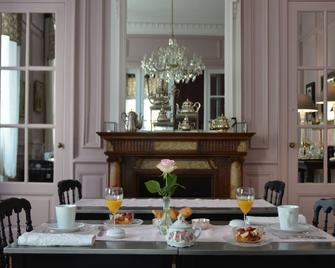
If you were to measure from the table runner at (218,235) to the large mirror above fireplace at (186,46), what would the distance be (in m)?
2.48

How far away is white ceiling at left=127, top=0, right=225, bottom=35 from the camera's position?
4578mm

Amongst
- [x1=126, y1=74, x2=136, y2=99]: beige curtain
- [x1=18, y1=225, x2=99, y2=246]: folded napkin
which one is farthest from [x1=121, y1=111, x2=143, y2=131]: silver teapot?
[x1=18, y1=225, x2=99, y2=246]: folded napkin

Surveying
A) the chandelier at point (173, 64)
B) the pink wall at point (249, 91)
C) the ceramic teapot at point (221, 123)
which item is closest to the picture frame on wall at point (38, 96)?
the pink wall at point (249, 91)

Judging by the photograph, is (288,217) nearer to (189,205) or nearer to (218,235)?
(218,235)

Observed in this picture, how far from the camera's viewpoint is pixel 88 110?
4.36 meters

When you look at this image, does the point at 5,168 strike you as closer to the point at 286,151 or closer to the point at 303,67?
the point at 286,151

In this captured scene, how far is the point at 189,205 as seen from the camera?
273 centimetres

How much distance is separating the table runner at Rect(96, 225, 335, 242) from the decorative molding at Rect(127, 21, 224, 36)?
114 inches

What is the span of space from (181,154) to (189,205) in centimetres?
139

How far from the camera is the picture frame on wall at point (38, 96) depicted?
442 centimetres

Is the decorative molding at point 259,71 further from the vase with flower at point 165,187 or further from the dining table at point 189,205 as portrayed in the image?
the vase with flower at point 165,187
